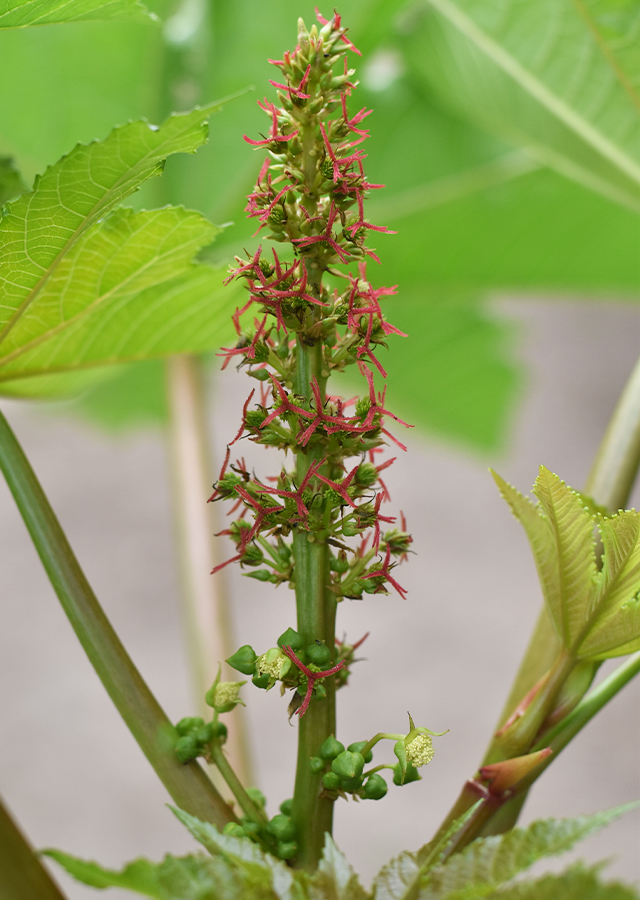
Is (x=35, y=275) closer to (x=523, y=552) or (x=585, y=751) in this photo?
(x=585, y=751)

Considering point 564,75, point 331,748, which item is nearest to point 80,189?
point 331,748

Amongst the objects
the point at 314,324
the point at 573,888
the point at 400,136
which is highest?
the point at 400,136

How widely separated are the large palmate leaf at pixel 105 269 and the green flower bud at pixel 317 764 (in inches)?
5.5

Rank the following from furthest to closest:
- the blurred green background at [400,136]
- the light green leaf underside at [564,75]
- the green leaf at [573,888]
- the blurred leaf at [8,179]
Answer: the blurred green background at [400,136] < the light green leaf underside at [564,75] < the blurred leaf at [8,179] < the green leaf at [573,888]

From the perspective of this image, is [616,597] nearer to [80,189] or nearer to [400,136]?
[80,189]

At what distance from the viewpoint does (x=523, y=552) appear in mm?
1831

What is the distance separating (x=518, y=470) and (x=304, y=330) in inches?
63.9

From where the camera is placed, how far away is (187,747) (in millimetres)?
212

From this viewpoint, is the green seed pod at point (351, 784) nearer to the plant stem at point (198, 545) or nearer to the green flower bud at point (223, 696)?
the green flower bud at point (223, 696)

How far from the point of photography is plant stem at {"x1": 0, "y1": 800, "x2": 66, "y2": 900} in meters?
0.20

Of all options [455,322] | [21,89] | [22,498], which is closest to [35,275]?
[22,498]

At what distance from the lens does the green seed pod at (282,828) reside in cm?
20

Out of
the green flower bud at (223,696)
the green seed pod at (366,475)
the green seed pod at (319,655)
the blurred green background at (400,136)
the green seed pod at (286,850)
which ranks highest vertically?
the blurred green background at (400,136)

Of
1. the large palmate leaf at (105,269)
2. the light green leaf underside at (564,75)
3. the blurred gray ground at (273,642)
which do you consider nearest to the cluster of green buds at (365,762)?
the large palmate leaf at (105,269)
